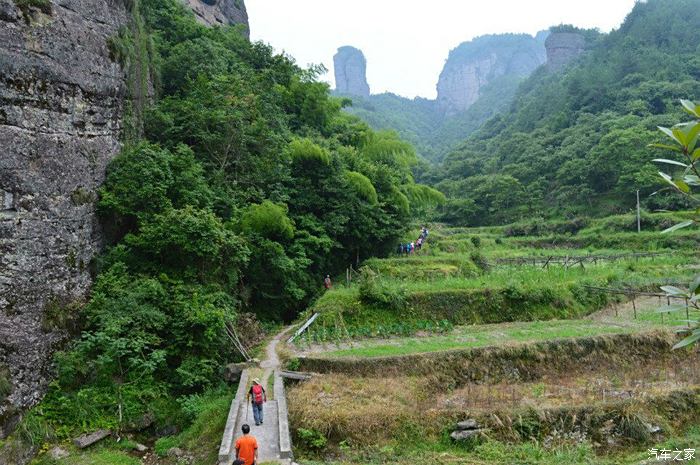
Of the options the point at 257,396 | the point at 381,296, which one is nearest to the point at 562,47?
the point at 381,296

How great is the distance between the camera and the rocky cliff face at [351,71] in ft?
522

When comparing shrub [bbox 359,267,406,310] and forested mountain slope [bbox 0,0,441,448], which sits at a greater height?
forested mountain slope [bbox 0,0,441,448]

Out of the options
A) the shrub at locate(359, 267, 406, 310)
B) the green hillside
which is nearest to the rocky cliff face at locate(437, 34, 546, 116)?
the green hillside

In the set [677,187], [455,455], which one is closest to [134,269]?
[455,455]

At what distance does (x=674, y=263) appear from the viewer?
2542cm

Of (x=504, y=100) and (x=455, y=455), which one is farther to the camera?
(x=504, y=100)

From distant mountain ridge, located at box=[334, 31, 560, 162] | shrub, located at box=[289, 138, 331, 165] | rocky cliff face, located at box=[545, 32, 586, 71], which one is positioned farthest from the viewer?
distant mountain ridge, located at box=[334, 31, 560, 162]

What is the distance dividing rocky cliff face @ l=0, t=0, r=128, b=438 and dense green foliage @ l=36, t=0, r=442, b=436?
628 mm

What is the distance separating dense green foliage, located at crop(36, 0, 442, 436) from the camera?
39.7ft

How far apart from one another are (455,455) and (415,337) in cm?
665

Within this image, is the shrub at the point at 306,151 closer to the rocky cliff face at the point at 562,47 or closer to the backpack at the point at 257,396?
the backpack at the point at 257,396

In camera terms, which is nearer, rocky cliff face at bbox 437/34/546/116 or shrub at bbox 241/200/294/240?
shrub at bbox 241/200/294/240

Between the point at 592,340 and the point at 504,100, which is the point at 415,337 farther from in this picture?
the point at 504,100

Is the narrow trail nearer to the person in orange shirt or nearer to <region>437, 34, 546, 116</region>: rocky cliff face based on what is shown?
the person in orange shirt
